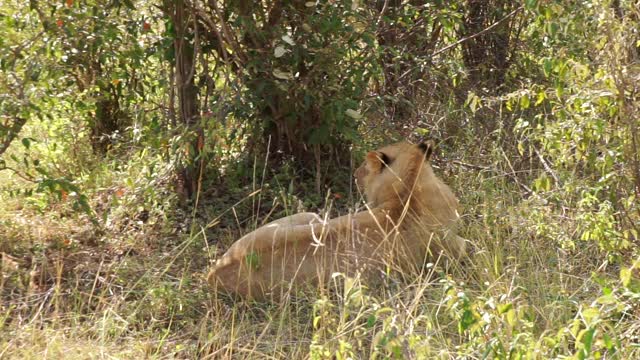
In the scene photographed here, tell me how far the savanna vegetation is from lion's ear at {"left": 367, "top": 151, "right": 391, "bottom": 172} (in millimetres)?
479

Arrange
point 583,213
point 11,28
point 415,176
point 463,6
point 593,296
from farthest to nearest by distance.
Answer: point 463,6
point 11,28
point 415,176
point 583,213
point 593,296

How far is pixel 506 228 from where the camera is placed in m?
6.02

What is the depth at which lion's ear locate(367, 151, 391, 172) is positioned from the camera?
236 inches

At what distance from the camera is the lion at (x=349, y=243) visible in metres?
5.41

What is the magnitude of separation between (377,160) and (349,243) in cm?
76

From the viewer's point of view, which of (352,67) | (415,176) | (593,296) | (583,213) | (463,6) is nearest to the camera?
(593,296)

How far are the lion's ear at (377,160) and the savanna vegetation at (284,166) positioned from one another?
479 millimetres

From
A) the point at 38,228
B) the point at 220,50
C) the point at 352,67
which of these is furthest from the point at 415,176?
the point at 38,228

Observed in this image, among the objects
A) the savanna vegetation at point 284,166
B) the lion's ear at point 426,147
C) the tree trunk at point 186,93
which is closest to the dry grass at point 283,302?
the savanna vegetation at point 284,166

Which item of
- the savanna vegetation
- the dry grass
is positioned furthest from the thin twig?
the dry grass

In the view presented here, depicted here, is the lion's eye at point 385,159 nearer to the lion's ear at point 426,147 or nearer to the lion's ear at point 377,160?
the lion's ear at point 377,160

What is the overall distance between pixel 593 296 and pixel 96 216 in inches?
127

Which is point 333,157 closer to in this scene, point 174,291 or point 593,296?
point 174,291

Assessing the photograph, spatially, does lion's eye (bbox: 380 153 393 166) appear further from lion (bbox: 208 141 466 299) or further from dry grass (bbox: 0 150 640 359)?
dry grass (bbox: 0 150 640 359)
